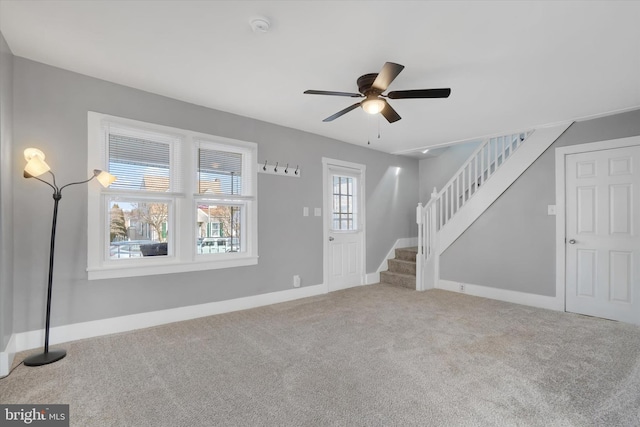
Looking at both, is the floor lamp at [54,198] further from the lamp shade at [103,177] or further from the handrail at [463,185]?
the handrail at [463,185]

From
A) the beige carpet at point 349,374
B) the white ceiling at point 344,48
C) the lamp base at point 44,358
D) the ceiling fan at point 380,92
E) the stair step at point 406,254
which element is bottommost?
the beige carpet at point 349,374

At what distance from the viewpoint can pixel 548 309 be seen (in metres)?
4.06

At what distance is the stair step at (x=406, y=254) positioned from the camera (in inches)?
221

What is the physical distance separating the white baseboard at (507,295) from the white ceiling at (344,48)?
2.40 metres

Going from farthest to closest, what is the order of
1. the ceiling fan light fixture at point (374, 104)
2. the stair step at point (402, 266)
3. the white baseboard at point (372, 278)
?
1. the white baseboard at point (372, 278)
2. the stair step at point (402, 266)
3. the ceiling fan light fixture at point (374, 104)

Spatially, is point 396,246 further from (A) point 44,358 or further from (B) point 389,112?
(A) point 44,358

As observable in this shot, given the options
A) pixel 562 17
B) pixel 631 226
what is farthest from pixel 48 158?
pixel 631 226

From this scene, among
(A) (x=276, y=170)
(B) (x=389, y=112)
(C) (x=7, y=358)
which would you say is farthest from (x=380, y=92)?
(C) (x=7, y=358)

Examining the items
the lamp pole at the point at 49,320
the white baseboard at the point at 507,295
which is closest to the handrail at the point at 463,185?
the white baseboard at the point at 507,295

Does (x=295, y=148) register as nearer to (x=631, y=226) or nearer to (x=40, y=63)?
(x=40, y=63)

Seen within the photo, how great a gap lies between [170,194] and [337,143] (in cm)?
272

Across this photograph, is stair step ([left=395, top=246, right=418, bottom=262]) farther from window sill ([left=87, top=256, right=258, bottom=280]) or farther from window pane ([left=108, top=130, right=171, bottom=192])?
window pane ([left=108, top=130, right=171, bottom=192])

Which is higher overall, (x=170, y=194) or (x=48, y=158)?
(x=48, y=158)

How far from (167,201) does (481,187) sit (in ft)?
14.5
